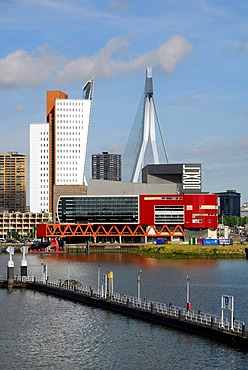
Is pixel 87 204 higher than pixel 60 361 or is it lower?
higher

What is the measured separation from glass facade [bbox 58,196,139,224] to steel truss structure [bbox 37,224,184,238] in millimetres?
1441

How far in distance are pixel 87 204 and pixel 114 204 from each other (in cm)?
554

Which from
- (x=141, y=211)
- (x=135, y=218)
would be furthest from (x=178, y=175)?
(x=135, y=218)

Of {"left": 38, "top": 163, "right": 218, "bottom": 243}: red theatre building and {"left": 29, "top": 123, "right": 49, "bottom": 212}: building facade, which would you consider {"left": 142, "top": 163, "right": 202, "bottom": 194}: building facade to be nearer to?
{"left": 38, "top": 163, "right": 218, "bottom": 243}: red theatre building

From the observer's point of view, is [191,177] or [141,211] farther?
[191,177]

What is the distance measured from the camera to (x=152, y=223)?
15462 cm

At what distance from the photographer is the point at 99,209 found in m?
157

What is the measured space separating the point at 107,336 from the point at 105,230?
10985cm

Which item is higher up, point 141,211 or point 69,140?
point 69,140

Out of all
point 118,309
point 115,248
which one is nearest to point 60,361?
point 118,309

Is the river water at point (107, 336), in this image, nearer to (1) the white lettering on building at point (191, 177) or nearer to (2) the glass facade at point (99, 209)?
(2) the glass facade at point (99, 209)

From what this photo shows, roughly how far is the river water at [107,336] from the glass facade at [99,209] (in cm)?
7736

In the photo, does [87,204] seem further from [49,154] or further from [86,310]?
[86,310]

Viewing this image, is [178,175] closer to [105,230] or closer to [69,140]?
[105,230]
